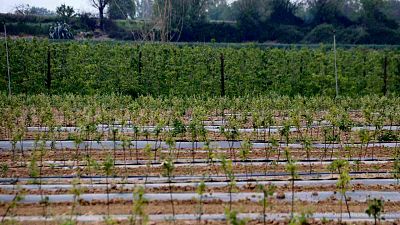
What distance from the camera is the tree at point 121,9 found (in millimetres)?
40406

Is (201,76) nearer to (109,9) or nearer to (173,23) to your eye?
(173,23)

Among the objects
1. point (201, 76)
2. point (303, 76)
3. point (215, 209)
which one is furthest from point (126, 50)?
point (215, 209)

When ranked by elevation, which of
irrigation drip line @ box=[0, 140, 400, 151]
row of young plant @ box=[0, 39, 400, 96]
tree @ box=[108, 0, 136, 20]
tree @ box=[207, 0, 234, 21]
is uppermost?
tree @ box=[207, 0, 234, 21]

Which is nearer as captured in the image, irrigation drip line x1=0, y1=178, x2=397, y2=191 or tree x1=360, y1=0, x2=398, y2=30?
irrigation drip line x1=0, y1=178, x2=397, y2=191

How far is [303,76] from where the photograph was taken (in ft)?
73.8

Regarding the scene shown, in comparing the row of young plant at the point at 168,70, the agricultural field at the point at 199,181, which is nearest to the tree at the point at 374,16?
the row of young plant at the point at 168,70

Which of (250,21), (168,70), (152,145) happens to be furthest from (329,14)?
(152,145)

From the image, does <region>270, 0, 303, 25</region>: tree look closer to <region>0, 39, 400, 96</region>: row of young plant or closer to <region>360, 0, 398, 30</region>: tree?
<region>360, 0, 398, 30</region>: tree

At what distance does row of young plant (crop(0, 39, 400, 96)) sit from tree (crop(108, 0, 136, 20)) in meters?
18.8

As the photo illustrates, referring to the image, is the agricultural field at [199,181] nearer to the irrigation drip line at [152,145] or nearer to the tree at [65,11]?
the irrigation drip line at [152,145]

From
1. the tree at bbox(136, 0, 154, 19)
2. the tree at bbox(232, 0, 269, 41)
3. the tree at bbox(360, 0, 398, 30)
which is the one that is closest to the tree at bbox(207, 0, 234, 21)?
the tree at bbox(136, 0, 154, 19)

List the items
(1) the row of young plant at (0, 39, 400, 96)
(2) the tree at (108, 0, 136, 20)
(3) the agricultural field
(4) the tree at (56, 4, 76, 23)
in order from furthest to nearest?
(2) the tree at (108, 0, 136, 20)
(4) the tree at (56, 4, 76, 23)
(1) the row of young plant at (0, 39, 400, 96)
(3) the agricultural field

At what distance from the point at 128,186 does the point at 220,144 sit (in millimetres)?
3700

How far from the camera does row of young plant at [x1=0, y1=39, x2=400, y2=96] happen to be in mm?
21109
